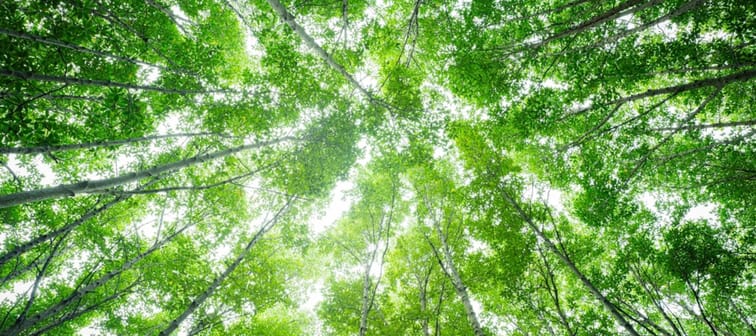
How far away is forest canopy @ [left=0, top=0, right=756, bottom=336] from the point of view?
20.7 feet

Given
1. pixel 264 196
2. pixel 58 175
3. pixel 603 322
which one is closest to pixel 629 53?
pixel 603 322

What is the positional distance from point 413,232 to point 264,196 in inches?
248

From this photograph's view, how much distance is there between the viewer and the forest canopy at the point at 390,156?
6309 millimetres

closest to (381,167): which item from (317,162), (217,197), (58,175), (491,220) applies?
(317,162)

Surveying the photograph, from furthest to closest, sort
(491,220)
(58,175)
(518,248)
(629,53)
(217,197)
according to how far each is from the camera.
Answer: (217,197)
(58,175)
(491,220)
(518,248)
(629,53)

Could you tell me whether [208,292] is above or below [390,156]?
below

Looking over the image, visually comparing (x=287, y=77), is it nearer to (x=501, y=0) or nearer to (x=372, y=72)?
(x=372, y=72)

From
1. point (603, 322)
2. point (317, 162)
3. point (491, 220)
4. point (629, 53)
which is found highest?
point (317, 162)

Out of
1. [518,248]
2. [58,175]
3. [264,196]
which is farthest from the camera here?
[264,196]

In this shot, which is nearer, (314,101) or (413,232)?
(314,101)

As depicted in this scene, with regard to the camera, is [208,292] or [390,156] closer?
[208,292]

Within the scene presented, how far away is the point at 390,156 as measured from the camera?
29.2 feet

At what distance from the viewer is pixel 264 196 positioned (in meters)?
11.7

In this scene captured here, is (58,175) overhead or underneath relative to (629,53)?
overhead
